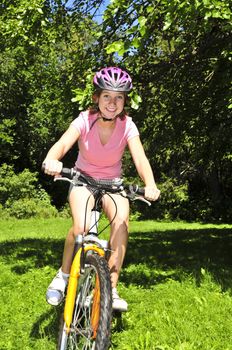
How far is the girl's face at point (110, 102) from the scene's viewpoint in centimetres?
414

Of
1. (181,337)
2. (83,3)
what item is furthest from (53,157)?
(83,3)

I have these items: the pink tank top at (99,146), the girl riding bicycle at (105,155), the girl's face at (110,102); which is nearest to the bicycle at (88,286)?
the girl riding bicycle at (105,155)

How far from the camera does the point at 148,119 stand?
10.3m

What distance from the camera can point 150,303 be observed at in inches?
208

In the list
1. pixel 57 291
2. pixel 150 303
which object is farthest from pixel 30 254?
pixel 57 291

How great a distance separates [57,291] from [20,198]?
21.7m

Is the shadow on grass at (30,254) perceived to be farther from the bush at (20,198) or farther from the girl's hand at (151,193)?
the bush at (20,198)

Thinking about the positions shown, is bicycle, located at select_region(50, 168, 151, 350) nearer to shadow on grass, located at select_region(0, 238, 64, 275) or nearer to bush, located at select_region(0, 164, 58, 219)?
shadow on grass, located at select_region(0, 238, 64, 275)

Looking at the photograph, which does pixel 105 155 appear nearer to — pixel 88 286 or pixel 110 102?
pixel 110 102

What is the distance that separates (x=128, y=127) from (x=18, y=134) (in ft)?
84.4

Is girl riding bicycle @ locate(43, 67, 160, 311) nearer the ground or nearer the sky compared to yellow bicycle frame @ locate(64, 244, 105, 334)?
nearer the sky

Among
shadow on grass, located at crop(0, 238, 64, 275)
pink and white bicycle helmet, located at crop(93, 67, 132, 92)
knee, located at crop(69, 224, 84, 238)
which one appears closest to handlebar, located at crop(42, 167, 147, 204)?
knee, located at crop(69, 224, 84, 238)

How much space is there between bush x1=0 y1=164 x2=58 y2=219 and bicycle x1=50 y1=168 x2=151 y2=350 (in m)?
Answer: 20.0

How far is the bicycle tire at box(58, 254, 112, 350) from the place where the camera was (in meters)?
3.27
